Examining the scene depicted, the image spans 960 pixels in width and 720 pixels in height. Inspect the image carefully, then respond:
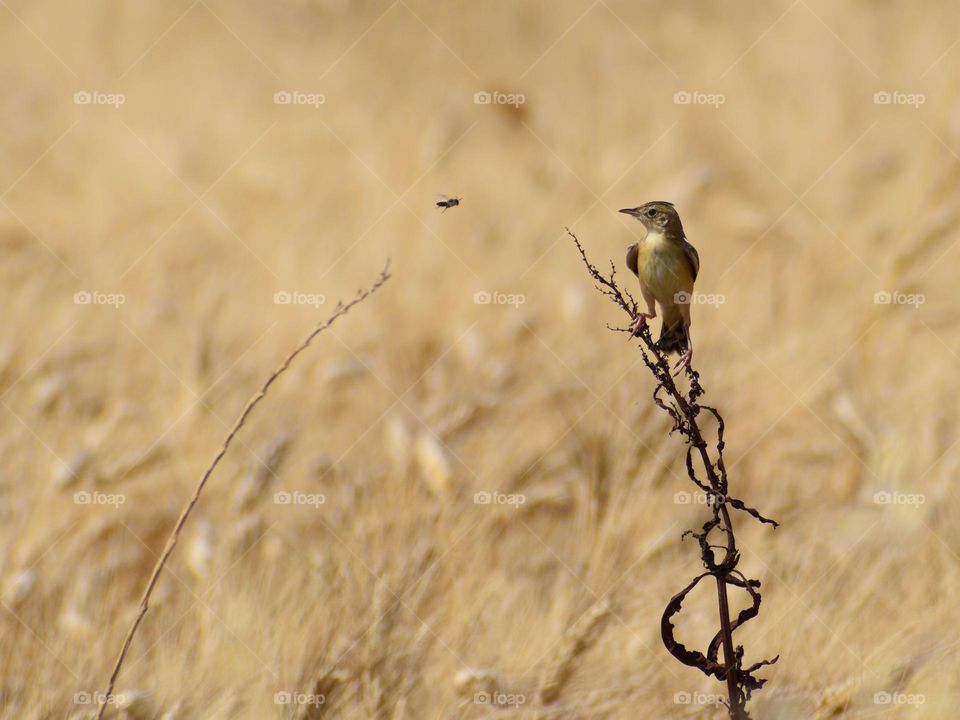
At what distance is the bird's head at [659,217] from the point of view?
98 centimetres

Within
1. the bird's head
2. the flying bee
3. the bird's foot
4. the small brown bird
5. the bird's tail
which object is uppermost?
the flying bee

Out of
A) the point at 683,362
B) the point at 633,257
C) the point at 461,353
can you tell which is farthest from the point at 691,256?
the point at 461,353

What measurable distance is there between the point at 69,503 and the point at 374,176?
793 millimetres

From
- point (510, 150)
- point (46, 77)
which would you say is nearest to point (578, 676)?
point (510, 150)

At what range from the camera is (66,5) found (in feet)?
6.95

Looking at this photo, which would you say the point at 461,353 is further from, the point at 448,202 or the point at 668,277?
the point at 668,277

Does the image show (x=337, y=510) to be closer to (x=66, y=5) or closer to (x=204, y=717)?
(x=204, y=717)

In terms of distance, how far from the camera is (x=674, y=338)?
92 centimetres

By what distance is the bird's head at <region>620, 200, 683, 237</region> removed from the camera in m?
0.98

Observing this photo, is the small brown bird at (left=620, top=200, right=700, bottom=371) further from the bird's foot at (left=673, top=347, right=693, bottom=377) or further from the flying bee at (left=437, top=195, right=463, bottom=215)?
the flying bee at (left=437, top=195, right=463, bottom=215)

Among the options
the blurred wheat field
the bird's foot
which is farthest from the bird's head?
the blurred wheat field

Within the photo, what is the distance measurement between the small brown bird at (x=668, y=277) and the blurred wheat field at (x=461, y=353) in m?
0.42

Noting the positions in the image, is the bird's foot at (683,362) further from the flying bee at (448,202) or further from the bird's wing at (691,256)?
the flying bee at (448,202)

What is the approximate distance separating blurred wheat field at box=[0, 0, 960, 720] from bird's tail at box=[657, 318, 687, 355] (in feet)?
1.35
